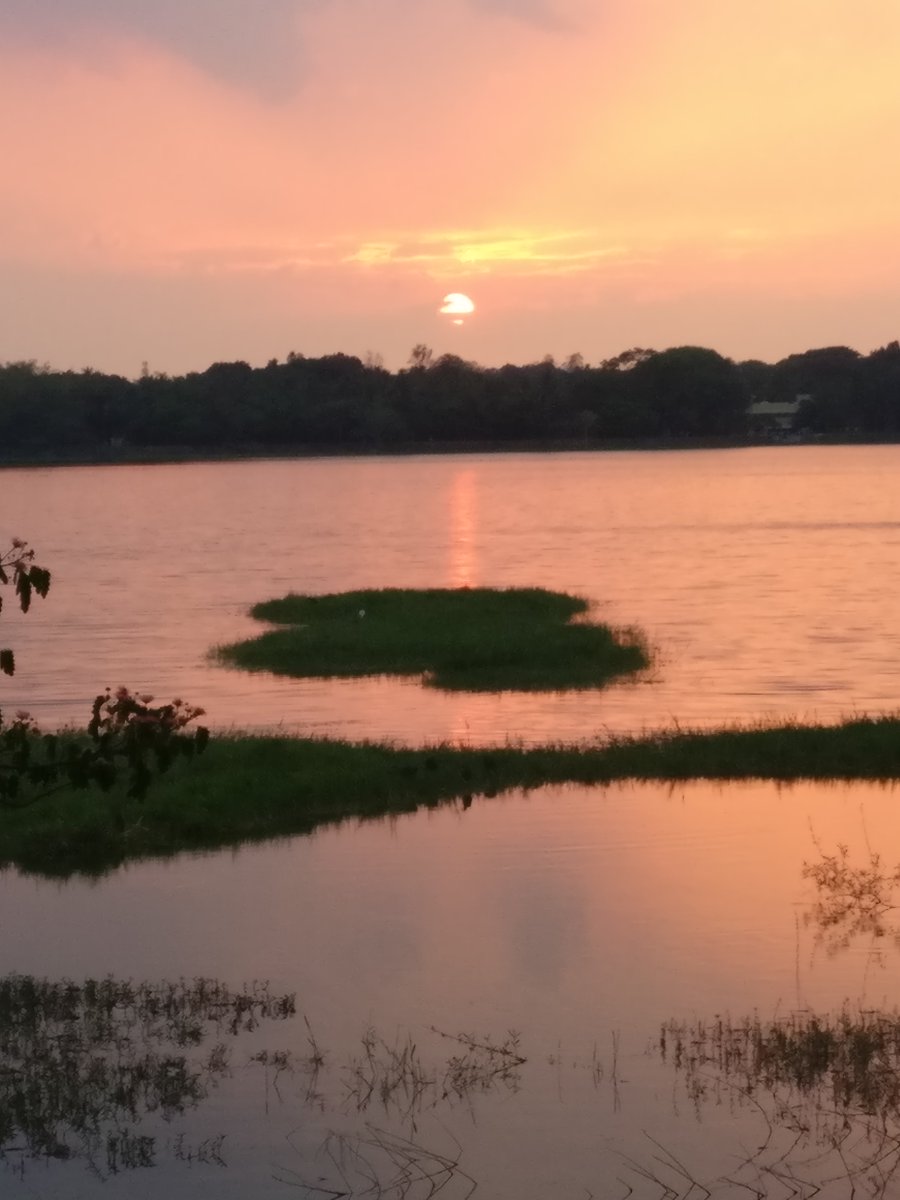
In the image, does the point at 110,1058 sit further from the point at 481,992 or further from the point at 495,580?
the point at 495,580

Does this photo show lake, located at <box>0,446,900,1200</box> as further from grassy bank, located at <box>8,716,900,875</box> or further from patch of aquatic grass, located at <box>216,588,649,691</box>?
patch of aquatic grass, located at <box>216,588,649,691</box>

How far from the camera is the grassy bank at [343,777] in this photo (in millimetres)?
18406

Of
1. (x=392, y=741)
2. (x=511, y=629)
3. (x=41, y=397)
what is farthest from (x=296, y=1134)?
(x=41, y=397)

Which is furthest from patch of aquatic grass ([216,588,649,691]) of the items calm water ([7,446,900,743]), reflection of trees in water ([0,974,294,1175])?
reflection of trees in water ([0,974,294,1175])

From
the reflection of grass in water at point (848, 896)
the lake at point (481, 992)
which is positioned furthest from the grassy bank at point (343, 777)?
the reflection of grass in water at point (848, 896)

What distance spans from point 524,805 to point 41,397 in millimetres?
176162

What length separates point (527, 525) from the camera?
9775 centimetres

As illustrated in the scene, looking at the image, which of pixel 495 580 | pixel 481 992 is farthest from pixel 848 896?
pixel 495 580

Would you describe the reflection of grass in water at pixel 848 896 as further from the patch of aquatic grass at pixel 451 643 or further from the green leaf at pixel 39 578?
the patch of aquatic grass at pixel 451 643

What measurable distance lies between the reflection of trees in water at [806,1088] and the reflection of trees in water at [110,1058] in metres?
3.14

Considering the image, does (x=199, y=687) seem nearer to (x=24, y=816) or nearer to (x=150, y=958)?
(x=24, y=816)

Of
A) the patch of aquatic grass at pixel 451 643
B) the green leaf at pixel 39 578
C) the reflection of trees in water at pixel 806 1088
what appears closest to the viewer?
the reflection of trees in water at pixel 806 1088

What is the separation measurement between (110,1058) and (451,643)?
80.5 ft

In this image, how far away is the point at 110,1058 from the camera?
11383 millimetres
